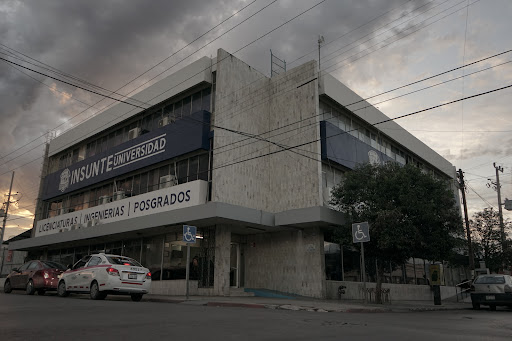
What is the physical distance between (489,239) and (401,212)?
1756cm

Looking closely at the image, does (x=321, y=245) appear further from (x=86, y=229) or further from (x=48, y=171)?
(x=48, y=171)

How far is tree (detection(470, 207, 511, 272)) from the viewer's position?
30266mm

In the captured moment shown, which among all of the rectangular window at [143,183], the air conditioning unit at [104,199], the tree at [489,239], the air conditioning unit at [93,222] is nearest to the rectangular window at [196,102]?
the rectangular window at [143,183]

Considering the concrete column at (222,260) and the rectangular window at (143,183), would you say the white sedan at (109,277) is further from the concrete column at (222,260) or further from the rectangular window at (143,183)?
the rectangular window at (143,183)

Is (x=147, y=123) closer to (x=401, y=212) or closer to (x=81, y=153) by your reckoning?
(x=81, y=153)

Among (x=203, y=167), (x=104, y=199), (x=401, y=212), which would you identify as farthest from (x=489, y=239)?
(x=104, y=199)

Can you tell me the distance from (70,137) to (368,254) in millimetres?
26157

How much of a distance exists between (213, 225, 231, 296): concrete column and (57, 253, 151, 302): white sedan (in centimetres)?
515

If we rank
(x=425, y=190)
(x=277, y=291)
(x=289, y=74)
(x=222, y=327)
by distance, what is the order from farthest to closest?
1. (x=289, y=74)
2. (x=277, y=291)
3. (x=425, y=190)
4. (x=222, y=327)

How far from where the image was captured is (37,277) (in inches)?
684

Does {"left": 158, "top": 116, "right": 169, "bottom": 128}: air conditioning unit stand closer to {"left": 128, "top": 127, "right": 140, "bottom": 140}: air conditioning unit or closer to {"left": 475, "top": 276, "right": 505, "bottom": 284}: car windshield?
{"left": 128, "top": 127, "right": 140, "bottom": 140}: air conditioning unit

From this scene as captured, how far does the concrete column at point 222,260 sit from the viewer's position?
19.4 meters

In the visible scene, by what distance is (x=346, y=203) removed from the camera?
1928cm

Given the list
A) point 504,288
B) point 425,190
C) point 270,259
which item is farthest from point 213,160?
point 504,288
